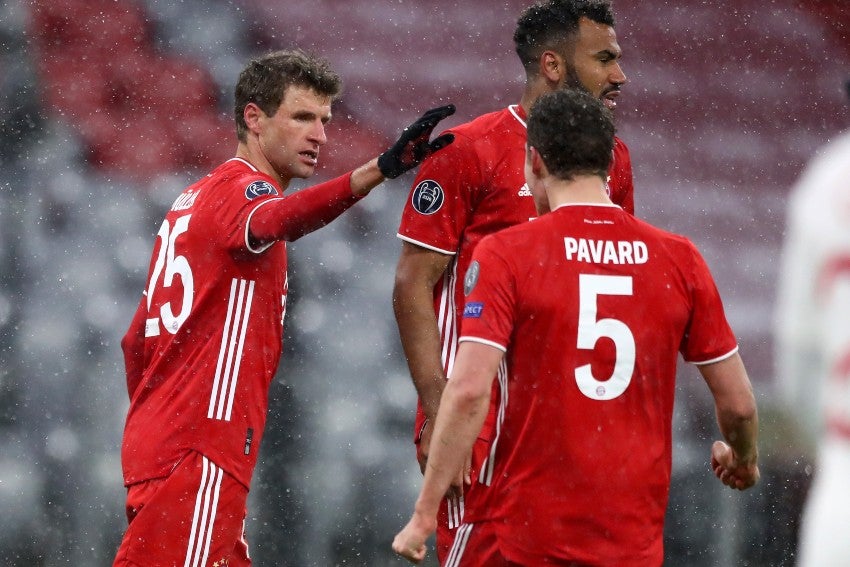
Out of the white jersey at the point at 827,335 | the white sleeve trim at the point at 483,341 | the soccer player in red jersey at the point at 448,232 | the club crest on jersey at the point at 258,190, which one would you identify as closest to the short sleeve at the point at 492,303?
the white sleeve trim at the point at 483,341

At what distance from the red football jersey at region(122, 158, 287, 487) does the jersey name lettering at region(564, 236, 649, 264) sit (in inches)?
41.1

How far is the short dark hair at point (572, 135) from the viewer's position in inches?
109

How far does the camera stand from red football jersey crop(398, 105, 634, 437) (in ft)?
11.2

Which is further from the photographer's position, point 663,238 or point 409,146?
point 409,146

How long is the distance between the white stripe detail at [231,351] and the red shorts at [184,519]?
0.14 m

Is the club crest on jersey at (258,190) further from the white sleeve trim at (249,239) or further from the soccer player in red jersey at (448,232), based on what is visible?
the soccer player in red jersey at (448,232)

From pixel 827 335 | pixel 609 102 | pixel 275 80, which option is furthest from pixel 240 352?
pixel 827 335

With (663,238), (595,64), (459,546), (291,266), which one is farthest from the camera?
(291,266)

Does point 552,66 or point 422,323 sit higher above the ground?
point 552,66

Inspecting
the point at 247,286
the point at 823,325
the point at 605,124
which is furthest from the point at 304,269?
the point at 823,325

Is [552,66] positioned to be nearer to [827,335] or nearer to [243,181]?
[243,181]

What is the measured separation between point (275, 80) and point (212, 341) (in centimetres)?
92

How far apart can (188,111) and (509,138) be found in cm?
226

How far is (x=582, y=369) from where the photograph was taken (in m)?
2.60
